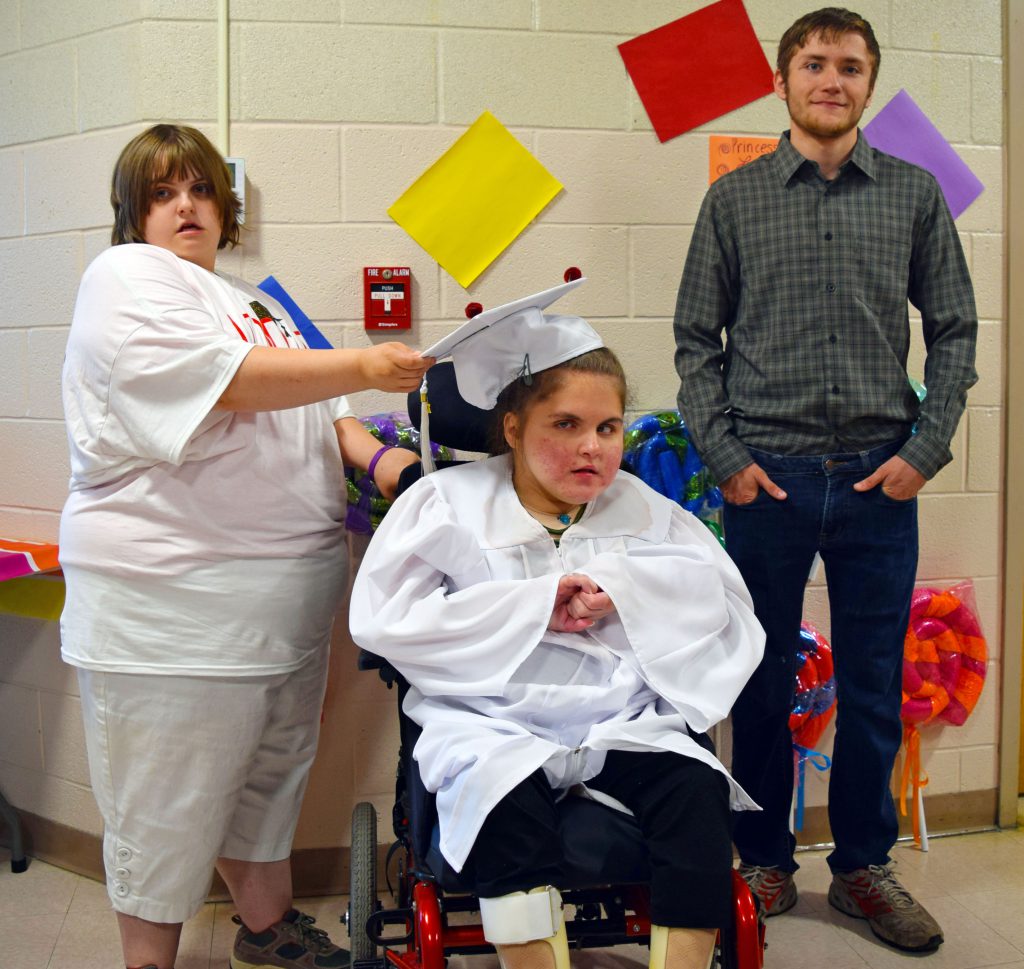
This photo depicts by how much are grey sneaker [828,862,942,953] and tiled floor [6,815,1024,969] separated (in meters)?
0.02

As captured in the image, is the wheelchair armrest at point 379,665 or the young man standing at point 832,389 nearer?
the wheelchair armrest at point 379,665

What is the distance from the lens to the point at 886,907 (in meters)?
2.11

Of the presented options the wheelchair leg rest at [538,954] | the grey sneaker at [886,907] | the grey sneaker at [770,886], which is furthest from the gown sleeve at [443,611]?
the grey sneaker at [886,907]

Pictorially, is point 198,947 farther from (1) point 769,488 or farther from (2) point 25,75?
(2) point 25,75

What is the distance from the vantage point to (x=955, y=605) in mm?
2559

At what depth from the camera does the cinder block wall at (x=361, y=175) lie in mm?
2242

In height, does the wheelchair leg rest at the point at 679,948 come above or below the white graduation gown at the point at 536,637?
below

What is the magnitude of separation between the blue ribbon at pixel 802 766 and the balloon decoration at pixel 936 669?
204 millimetres

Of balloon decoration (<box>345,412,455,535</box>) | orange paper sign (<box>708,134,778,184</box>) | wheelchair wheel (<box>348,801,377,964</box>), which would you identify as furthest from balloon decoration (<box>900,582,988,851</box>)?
wheelchair wheel (<box>348,801,377,964</box>)

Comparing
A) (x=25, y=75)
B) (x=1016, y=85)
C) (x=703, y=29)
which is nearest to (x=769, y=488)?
(x=703, y=29)

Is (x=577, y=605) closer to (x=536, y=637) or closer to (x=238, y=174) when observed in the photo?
(x=536, y=637)

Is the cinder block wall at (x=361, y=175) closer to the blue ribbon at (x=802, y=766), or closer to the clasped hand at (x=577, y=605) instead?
the blue ribbon at (x=802, y=766)

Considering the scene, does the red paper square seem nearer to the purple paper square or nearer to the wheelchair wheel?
the purple paper square

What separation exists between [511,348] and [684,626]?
21.4 inches
